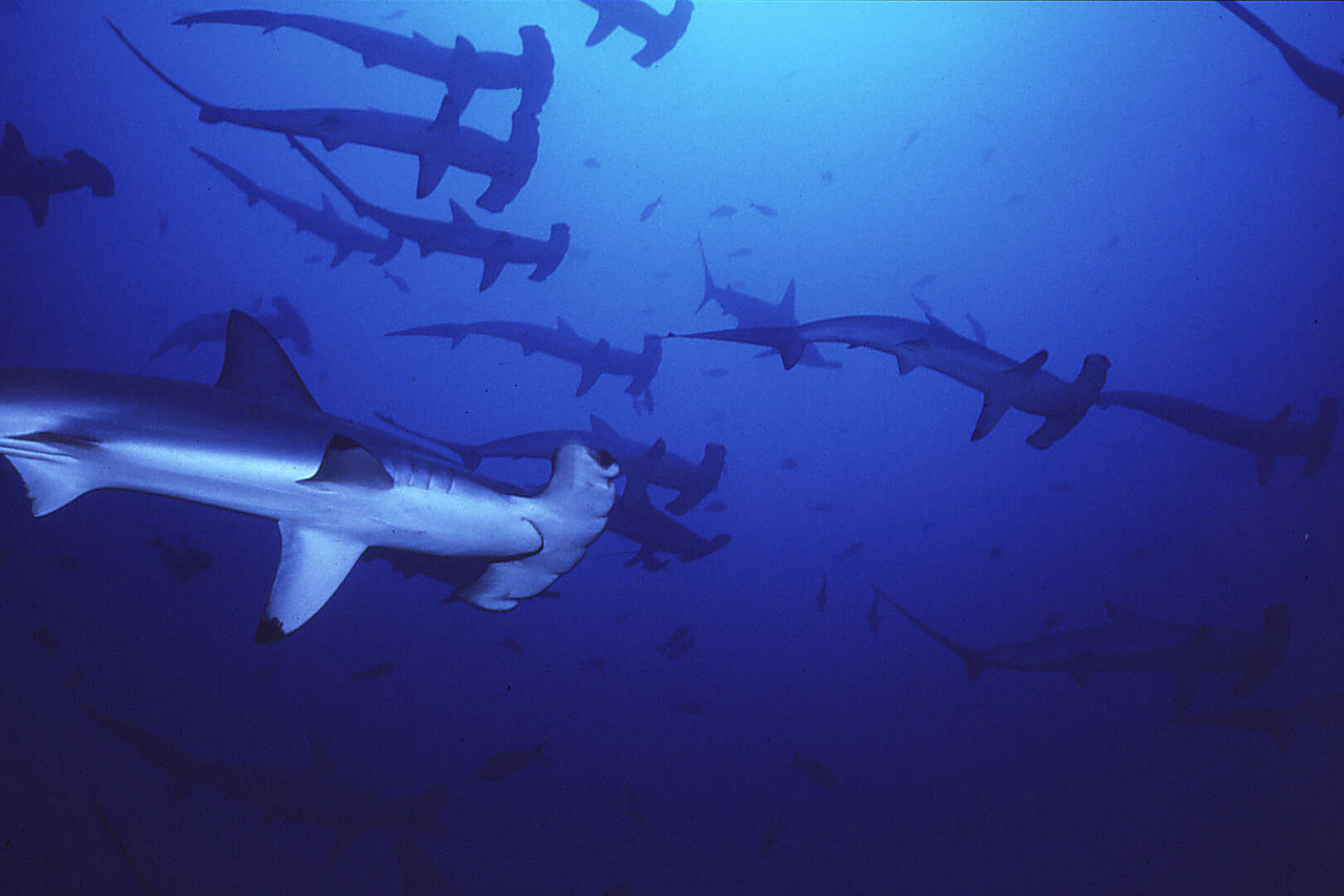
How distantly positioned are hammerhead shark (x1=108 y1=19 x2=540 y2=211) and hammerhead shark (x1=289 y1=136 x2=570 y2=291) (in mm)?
426

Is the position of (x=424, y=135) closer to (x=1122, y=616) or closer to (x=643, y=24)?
(x=643, y=24)

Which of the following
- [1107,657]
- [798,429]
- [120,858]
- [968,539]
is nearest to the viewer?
[1107,657]

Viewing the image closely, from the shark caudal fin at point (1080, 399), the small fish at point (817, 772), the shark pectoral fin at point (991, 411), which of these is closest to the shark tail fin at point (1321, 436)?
the shark caudal fin at point (1080, 399)

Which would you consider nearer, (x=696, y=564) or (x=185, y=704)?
(x=185, y=704)

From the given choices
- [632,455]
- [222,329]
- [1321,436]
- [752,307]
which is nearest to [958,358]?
[632,455]

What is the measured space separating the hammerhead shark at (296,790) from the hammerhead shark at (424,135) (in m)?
5.46

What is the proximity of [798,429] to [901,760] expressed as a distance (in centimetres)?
1733

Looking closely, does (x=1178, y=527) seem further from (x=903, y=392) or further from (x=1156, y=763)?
(x=903, y=392)

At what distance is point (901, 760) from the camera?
13.7 metres

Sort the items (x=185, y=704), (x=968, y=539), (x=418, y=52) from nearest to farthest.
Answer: (x=418, y=52) → (x=185, y=704) → (x=968, y=539)

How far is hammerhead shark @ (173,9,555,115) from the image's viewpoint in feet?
22.1

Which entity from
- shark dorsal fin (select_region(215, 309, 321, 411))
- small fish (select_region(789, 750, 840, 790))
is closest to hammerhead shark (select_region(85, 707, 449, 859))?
small fish (select_region(789, 750, 840, 790))

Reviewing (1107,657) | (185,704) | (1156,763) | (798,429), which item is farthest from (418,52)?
(798,429)

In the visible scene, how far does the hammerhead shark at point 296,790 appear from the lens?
6.07 m
